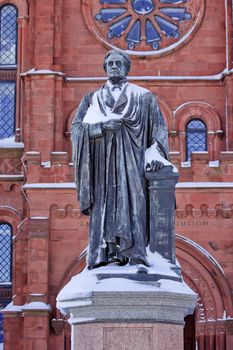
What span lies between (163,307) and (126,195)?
41.6 inches

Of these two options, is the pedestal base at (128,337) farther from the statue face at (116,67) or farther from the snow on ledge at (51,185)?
the snow on ledge at (51,185)

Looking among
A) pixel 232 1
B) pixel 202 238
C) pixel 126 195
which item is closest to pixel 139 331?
pixel 126 195

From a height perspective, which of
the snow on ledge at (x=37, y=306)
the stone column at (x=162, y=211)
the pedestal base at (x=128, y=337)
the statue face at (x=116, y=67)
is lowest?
the pedestal base at (x=128, y=337)

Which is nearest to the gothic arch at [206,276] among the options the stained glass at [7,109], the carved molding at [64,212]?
the carved molding at [64,212]

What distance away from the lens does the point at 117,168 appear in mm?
8570

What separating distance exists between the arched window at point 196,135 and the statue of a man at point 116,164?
59.3 feet

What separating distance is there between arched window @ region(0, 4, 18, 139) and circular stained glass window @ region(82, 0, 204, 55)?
8.13 ft

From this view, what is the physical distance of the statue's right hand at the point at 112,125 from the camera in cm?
861

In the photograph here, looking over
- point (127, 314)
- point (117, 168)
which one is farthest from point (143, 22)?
point (127, 314)

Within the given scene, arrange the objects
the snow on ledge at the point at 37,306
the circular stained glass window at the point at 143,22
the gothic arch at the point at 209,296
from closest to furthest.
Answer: the snow on ledge at the point at 37,306
the gothic arch at the point at 209,296
the circular stained glass window at the point at 143,22

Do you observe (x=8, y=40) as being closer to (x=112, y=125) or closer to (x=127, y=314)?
(x=112, y=125)

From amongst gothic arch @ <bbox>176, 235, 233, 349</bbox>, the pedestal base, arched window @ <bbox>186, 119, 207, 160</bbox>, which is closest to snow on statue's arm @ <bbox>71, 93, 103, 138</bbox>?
the pedestal base

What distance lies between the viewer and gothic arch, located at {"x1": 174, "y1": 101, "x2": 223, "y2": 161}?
87.1ft

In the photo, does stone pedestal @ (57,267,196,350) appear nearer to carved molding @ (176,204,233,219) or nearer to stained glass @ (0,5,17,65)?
carved molding @ (176,204,233,219)
